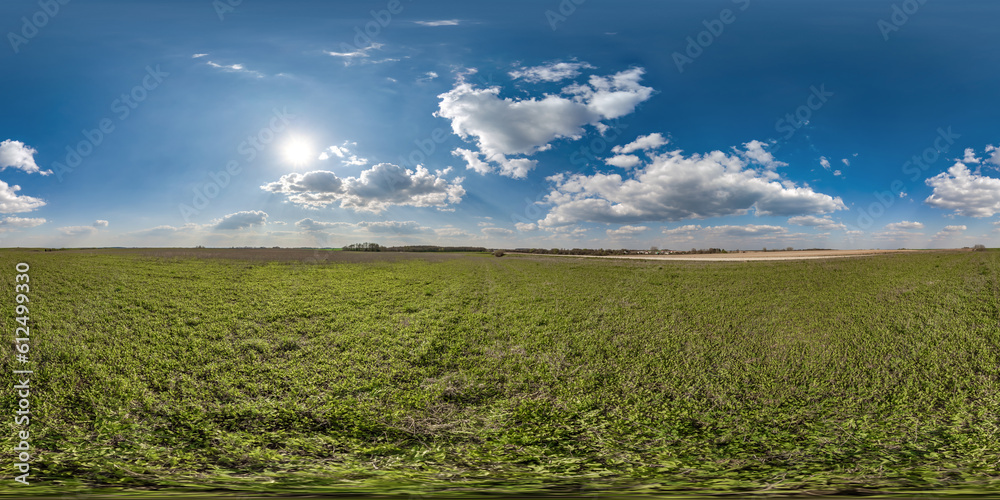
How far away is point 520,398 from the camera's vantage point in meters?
4.20

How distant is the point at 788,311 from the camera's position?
26.1ft

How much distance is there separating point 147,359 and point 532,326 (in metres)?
5.62

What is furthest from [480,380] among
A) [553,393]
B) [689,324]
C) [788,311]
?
[788,311]

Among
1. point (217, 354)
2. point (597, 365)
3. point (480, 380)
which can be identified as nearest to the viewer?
point (480, 380)

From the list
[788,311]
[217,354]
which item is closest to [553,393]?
[217,354]

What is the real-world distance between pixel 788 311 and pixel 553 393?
6.39 metres

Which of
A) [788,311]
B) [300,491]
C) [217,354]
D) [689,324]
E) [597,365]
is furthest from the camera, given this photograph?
[788,311]

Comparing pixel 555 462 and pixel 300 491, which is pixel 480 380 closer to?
pixel 555 462

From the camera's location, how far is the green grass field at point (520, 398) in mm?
2762

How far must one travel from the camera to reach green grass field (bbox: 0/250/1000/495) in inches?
109

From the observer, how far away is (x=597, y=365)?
Answer: 5.10m

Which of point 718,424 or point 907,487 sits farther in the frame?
point 718,424

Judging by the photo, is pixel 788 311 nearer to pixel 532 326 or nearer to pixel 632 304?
pixel 632 304

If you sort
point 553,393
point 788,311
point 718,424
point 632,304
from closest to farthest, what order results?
point 718,424 < point 553,393 < point 788,311 < point 632,304
